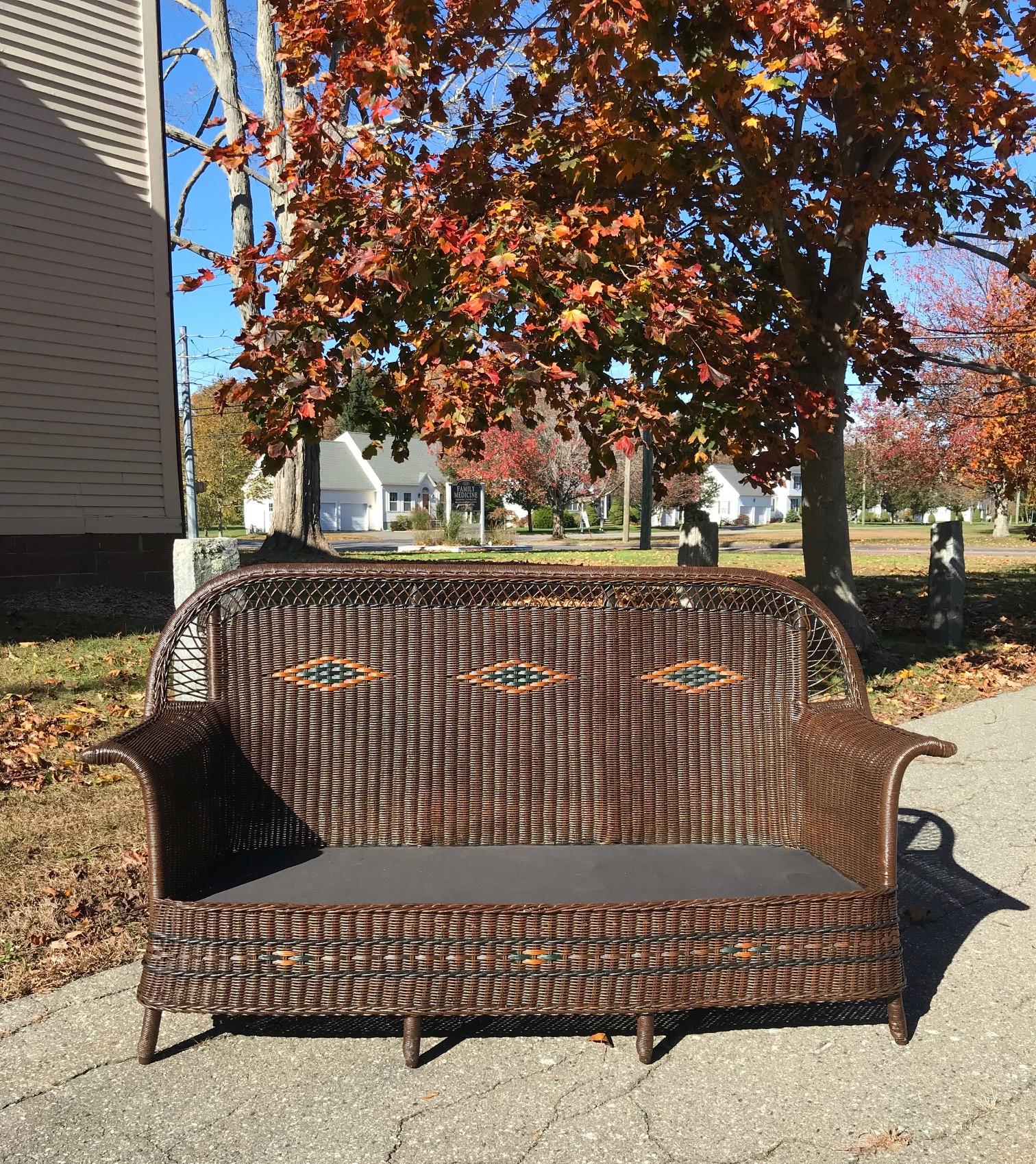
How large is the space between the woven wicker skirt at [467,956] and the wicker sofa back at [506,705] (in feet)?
2.11

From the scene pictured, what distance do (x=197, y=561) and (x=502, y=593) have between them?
1671mm

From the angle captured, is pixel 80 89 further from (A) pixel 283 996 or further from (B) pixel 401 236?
(A) pixel 283 996

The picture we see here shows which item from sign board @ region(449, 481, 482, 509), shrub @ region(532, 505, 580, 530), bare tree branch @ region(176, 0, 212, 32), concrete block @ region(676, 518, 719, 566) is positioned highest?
bare tree branch @ region(176, 0, 212, 32)

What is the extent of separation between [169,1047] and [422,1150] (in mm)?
820

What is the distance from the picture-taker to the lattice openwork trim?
3.07 meters

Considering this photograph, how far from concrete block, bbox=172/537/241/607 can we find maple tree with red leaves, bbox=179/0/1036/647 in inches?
54.3

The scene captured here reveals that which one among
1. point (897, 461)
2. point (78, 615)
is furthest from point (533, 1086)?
point (897, 461)

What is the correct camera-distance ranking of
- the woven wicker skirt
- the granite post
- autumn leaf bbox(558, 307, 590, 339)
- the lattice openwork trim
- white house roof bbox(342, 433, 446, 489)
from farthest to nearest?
white house roof bbox(342, 433, 446, 489), the granite post, autumn leaf bbox(558, 307, 590, 339), the lattice openwork trim, the woven wicker skirt

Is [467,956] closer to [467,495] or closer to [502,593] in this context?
[502,593]

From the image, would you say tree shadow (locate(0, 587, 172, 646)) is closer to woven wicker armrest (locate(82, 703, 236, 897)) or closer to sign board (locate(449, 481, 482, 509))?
woven wicker armrest (locate(82, 703, 236, 897))

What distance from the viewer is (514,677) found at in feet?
10.4

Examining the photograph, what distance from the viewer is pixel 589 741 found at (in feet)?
10.4

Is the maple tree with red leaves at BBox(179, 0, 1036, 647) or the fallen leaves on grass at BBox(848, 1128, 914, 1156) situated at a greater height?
the maple tree with red leaves at BBox(179, 0, 1036, 647)

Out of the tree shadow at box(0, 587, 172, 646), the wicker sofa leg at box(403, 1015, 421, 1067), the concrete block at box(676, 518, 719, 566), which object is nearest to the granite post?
the concrete block at box(676, 518, 719, 566)
